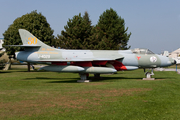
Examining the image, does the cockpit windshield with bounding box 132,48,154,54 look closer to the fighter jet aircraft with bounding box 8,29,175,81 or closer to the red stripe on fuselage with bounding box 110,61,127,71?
the fighter jet aircraft with bounding box 8,29,175,81

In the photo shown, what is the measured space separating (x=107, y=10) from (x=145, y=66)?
39471 mm

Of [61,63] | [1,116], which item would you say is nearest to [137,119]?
[1,116]

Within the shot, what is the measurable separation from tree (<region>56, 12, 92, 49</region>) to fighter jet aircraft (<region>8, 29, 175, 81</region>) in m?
14.0

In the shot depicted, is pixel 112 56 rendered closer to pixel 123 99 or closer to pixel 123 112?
pixel 123 99

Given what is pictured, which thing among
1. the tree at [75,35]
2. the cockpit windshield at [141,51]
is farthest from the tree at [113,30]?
the cockpit windshield at [141,51]

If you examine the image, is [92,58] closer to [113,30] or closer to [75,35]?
[75,35]

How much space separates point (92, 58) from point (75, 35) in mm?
16645

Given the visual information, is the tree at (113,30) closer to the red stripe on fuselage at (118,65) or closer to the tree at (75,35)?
the tree at (75,35)

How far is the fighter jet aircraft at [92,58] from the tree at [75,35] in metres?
14.0

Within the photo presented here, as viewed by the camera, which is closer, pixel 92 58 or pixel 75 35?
pixel 92 58

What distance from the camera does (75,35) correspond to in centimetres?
3438

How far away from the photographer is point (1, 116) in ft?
24.5

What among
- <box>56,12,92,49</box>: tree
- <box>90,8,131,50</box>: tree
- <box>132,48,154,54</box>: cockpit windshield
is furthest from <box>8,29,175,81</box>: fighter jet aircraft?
<box>90,8,131,50</box>: tree

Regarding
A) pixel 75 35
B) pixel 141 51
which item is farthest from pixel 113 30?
pixel 141 51
